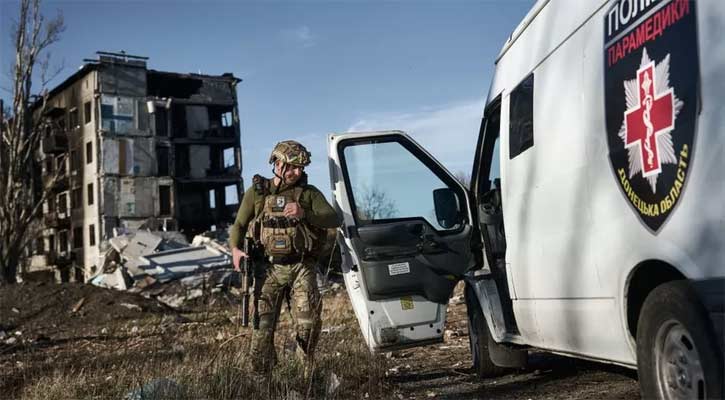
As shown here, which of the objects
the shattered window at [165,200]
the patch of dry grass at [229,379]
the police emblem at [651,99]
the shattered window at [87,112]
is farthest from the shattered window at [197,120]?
the police emblem at [651,99]

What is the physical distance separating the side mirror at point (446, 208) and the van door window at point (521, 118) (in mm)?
1124

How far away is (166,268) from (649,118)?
2608 cm

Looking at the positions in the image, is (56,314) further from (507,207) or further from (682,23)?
(682,23)

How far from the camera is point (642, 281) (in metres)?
3.21

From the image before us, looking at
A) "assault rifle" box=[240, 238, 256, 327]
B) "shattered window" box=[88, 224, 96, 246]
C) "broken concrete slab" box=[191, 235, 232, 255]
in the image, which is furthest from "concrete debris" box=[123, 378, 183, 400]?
"shattered window" box=[88, 224, 96, 246]

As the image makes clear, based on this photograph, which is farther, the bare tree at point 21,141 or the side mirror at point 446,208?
the bare tree at point 21,141

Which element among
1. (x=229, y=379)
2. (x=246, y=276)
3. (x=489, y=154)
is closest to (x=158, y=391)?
(x=229, y=379)

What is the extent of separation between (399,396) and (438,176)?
172cm

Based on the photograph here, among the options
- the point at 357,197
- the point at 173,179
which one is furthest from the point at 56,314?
the point at 173,179

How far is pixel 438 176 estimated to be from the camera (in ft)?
19.1

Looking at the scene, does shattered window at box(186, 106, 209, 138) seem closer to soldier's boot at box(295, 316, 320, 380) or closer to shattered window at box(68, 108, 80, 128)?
shattered window at box(68, 108, 80, 128)

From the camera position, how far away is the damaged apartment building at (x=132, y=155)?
4269cm

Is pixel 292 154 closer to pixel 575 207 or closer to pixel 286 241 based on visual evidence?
pixel 286 241

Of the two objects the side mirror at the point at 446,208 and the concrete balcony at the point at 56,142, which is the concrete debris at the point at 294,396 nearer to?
the side mirror at the point at 446,208
